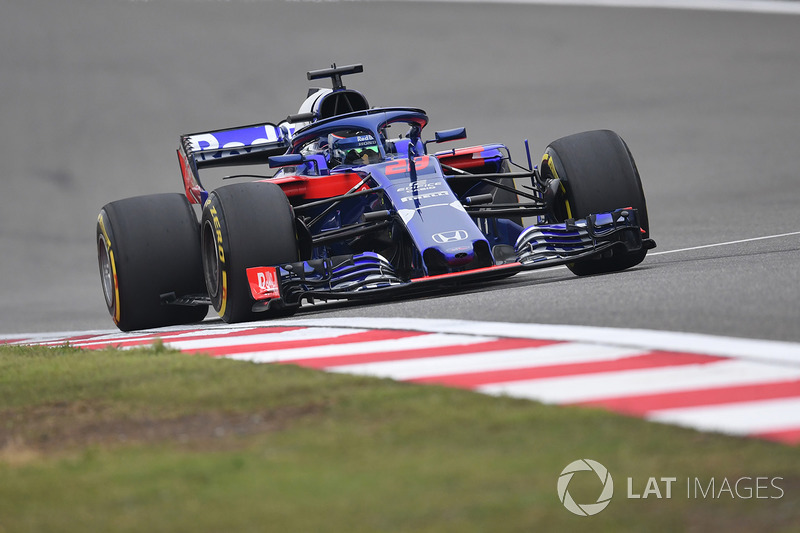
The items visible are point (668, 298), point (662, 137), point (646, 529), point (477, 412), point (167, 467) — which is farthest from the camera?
point (662, 137)

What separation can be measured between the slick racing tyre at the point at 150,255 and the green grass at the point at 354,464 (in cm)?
551

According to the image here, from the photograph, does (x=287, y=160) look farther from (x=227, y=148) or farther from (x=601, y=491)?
(x=601, y=491)

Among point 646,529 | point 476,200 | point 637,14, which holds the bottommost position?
point 646,529

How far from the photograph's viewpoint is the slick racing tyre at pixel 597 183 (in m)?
10.1

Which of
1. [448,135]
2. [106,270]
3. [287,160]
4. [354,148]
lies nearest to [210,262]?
[287,160]

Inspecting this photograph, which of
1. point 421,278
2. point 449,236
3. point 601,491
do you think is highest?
point 449,236

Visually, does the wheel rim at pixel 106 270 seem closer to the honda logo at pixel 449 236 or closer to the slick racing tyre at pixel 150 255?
the slick racing tyre at pixel 150 255

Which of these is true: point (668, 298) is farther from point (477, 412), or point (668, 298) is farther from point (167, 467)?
point (167, 467)

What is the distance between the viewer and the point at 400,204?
9508 millimetres

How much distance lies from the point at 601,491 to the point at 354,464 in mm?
838

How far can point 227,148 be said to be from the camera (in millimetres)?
12531

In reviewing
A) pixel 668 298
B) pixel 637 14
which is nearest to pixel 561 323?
pixel 668 298

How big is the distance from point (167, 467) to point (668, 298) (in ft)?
12.6

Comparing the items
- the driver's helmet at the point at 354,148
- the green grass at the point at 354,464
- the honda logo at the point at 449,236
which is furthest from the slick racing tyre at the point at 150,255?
the green grass at the point at 354,464
